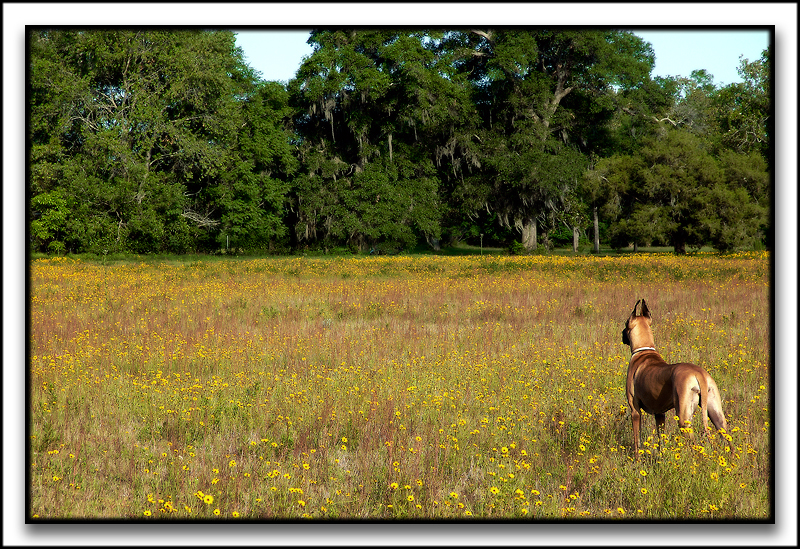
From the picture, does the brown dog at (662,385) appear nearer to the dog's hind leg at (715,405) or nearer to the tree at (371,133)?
the dog's hind leg at (715,405)

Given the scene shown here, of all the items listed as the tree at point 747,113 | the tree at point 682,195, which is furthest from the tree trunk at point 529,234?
the tree at point 747,113

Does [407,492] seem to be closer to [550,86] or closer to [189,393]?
[189,393]

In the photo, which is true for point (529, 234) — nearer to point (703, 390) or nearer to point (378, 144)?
point (378, 144)

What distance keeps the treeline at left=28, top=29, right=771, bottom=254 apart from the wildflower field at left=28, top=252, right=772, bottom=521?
73.3 feet

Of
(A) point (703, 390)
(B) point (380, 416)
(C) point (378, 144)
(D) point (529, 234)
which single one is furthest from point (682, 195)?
(A) point (703, 390)

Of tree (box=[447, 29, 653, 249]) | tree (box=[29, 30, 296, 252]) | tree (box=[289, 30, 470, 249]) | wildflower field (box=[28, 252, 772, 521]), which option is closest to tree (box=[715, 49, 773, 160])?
tree (box=[447, 29, 653, 249])

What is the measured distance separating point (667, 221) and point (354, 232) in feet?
63.9

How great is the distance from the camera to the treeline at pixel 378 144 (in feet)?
107

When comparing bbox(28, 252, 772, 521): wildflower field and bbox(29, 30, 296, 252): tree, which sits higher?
bbox(29, 30, 296, 252): tree

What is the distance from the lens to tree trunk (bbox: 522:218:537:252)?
42.1 metres

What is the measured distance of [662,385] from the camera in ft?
13.1

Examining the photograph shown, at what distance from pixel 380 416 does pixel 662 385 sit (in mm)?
2454

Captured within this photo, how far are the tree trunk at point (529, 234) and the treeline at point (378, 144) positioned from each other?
0.12m

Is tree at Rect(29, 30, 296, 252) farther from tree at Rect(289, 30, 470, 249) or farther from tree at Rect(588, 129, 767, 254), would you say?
tree at Rect(588, 129, 767, 254)
